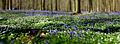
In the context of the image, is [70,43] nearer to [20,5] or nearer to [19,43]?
[19,43]

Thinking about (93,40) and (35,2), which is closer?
(93,40)

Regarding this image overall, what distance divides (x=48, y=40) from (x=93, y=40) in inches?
59.9

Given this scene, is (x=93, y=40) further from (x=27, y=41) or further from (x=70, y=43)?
(x=27, y=41)

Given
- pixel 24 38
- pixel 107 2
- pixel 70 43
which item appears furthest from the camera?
pixel 107 2

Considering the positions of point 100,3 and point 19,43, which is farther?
point 100,3

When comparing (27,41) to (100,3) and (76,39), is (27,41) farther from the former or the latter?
(100,3)

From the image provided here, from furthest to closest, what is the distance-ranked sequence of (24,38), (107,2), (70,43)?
(107,2) < (24,38) < (70,43)

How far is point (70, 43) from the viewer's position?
998 cm

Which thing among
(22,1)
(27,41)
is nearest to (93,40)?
(27,41)

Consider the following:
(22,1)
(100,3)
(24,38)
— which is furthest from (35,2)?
(24,38)

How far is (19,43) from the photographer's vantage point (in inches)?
398

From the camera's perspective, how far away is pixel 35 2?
133 ft

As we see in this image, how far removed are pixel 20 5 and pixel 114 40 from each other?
31.3 metres

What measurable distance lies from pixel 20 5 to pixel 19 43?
3092 centimetres
